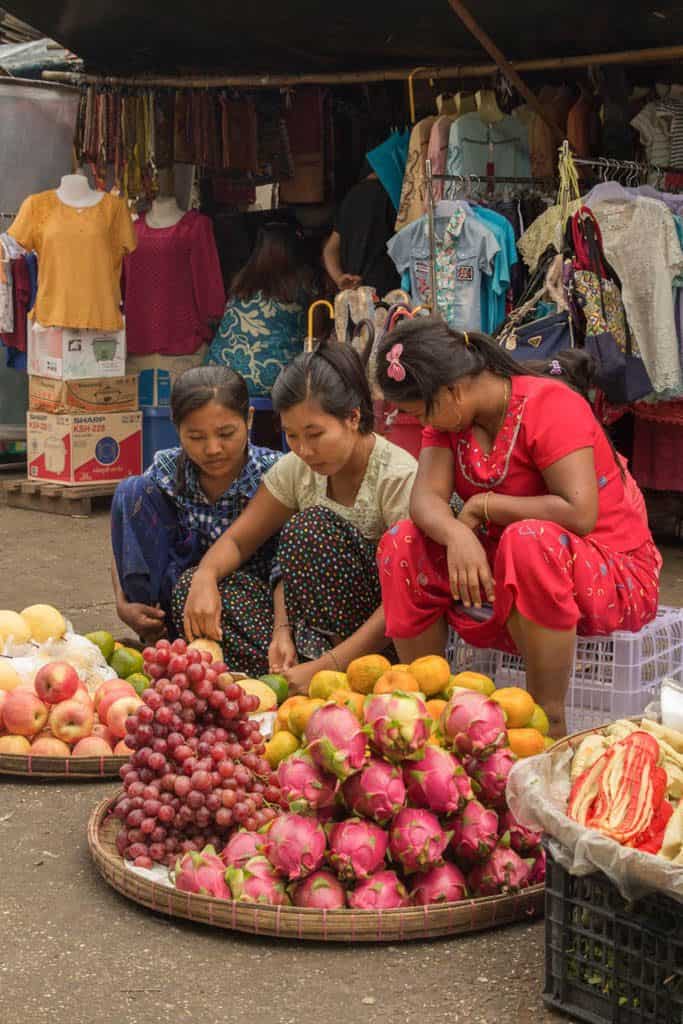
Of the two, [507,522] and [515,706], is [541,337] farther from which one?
[515,706]

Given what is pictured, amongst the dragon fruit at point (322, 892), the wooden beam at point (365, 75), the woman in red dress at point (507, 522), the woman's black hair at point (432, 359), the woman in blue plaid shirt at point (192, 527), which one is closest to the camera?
the dragon fruit at point (322, 892)

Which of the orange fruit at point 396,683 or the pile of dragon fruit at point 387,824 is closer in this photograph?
the pile of dragon fruit at point 387,824

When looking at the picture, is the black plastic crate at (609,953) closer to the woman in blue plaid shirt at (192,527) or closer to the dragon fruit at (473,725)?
the dragon fruit at (473,725)

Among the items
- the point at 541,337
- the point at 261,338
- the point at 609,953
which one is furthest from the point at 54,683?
the point at 261,338

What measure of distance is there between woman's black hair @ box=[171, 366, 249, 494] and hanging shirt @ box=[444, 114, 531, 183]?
2.93 metres

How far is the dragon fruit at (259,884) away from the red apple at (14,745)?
1.02 metres

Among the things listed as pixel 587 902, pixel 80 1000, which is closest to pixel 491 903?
pixel 587 902

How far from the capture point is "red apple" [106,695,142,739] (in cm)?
352

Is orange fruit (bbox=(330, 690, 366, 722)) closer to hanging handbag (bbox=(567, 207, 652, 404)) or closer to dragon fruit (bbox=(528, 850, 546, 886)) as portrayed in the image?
dragon fruit (bbox=(528, 850, 546, 886))

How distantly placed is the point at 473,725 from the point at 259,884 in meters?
0.49

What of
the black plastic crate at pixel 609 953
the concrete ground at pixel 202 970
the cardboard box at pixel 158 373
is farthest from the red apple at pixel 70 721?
the cardboard box at pixel 158 373

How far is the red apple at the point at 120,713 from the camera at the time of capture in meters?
3.52

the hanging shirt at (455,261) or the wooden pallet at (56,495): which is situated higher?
the hanging shirt at (455,261)

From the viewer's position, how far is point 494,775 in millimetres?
2650
